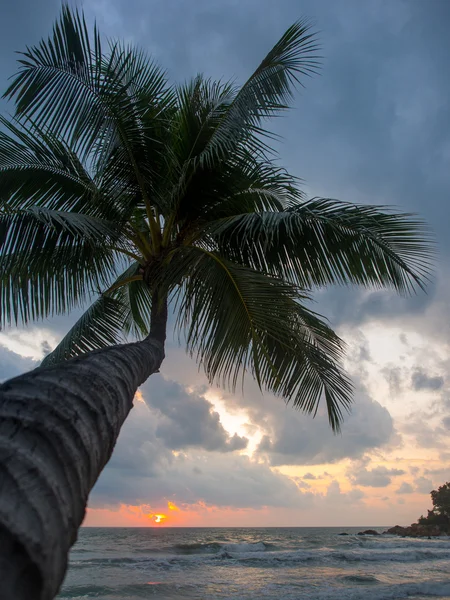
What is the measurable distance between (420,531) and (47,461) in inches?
2073

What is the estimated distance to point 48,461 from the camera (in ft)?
4.61

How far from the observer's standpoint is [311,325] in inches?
253

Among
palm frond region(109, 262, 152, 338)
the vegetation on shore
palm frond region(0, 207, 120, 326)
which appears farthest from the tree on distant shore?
palm frond region(0, 207, 120, 326)

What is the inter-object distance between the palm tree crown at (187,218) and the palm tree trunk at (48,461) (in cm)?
269

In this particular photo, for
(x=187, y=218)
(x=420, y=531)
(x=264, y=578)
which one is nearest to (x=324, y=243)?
(x=187, y=218)

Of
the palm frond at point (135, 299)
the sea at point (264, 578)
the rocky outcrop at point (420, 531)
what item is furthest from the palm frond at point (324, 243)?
the rocky outcrop at point (420, 531)

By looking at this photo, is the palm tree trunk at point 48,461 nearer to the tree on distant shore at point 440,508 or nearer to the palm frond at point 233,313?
the palm frond at point 233,313

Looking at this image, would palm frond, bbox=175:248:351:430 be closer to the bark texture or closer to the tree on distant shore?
the bark texture

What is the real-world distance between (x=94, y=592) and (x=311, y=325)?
1051 cm

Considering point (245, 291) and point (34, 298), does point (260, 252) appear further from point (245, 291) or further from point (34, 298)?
point (34, 298)

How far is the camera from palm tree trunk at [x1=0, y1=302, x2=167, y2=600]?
1.12 meters

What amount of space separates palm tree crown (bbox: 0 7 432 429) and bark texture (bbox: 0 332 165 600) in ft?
8.92

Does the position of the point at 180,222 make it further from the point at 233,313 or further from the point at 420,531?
the point at 420,531

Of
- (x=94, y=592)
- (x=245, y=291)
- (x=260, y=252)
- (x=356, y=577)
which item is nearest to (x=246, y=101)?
(x=260, y=252)
